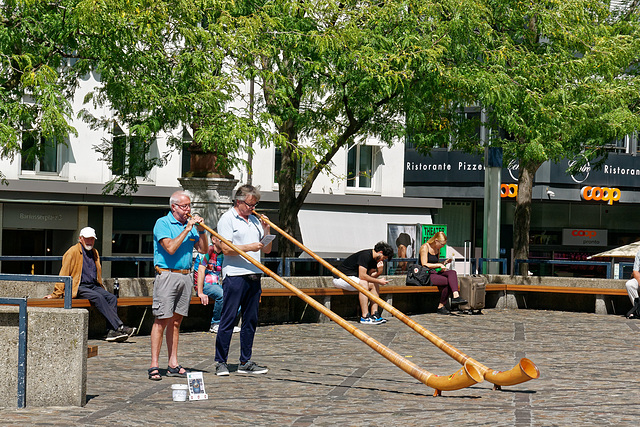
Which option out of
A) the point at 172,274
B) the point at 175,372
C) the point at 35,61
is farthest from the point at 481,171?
the point at 172,274

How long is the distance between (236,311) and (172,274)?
2.67 ft

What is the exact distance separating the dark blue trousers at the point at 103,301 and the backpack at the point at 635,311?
9.53m

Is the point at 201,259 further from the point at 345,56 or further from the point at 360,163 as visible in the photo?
the point at 360,163

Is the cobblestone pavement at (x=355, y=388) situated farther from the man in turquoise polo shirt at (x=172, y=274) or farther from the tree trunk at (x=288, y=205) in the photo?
the tree trunk at (x=288, y=205)

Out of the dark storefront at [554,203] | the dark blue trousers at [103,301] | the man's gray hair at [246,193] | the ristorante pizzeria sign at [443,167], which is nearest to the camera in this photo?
the man's gray hair at [246,193]

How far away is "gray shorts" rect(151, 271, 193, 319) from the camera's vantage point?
884cm

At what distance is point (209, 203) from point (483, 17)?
7547mm

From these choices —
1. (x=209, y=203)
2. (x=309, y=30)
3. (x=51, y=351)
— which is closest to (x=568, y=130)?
(x=309, y=30)

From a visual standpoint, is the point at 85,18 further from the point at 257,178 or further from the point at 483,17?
the point at 257,178

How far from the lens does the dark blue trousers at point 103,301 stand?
12.0 metres

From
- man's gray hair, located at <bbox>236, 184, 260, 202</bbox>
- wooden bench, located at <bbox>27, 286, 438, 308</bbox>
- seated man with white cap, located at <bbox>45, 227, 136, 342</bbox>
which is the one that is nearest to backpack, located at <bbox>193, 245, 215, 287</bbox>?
wooden bench, located at <bbox>27, 286, 438, 308</bbox>

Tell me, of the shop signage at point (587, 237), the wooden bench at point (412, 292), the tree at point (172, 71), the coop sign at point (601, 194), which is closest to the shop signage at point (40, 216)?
the tree at point (172, 71)

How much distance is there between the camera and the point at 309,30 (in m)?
17.9

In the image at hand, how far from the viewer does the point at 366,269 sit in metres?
14.8
